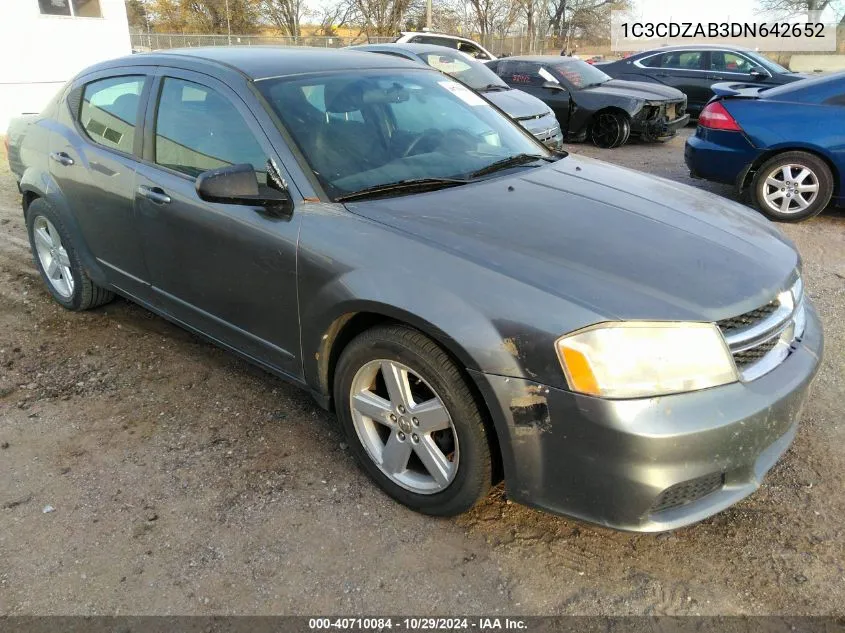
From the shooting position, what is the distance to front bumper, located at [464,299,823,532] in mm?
1919

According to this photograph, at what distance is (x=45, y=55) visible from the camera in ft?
39.9

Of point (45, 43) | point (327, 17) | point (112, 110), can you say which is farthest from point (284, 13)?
point (112, 110)

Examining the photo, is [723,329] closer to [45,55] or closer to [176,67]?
[176,67]

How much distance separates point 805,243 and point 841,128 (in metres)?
1.15

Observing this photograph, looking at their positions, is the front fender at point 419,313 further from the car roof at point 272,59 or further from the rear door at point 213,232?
the car roof at point 272,59

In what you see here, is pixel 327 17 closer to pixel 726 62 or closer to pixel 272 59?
pixel 726 62

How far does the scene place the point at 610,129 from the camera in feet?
33.2

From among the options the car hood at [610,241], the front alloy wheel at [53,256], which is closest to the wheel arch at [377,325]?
the car hood at [610,241]

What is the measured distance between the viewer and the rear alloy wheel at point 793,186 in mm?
6012

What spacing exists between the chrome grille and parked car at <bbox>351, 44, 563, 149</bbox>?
4.99m

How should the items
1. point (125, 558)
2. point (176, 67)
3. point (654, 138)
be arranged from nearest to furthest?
point (125, 558)
point (176, 67)
point (654, 138)

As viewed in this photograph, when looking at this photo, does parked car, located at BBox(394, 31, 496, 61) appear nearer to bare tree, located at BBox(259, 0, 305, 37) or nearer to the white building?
the white building

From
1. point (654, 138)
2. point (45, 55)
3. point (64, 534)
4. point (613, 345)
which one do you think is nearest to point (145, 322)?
point (64, 534)

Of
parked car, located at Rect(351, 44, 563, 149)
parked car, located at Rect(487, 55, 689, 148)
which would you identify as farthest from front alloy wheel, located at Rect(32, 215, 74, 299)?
parked car, located at Rect(487, 55, 689, 148)
